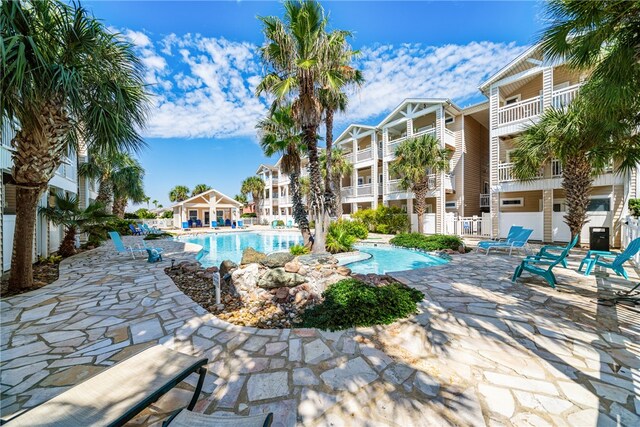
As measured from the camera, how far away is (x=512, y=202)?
52.5 ft

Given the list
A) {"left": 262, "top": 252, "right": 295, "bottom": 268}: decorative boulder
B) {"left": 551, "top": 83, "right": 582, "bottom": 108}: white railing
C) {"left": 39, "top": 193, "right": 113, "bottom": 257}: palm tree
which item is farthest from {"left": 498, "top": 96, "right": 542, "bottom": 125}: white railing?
{"left": 39, "top": 193, "right": 113, "bottom": 257}: palm tree

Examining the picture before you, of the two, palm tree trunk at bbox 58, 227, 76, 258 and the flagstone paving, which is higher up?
palm tree trunk at bbox 58, 227, 76, 258

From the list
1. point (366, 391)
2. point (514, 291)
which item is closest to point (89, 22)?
point (366, 391)

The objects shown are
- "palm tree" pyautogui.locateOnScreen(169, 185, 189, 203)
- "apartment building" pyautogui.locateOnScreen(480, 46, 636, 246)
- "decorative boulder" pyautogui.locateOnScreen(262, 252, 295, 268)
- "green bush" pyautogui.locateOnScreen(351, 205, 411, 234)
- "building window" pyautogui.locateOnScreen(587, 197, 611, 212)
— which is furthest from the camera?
"palm tree" pyautogui.locateOnScreen(169, 185, 189, 203)

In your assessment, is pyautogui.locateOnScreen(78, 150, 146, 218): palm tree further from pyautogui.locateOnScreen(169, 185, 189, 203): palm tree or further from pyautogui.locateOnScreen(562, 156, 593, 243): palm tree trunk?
pyautogui.locateOnScreen(562, 156, 593, 243): palm tree trunk

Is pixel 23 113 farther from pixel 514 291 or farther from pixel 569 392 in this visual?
pixel 514 291

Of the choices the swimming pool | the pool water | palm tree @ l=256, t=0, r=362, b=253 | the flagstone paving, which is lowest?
the swimming pool

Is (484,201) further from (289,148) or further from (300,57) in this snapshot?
(300,57)

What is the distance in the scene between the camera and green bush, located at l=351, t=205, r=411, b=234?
61.1 ft

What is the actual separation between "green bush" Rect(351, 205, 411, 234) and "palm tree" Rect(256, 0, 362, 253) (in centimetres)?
A: 1205

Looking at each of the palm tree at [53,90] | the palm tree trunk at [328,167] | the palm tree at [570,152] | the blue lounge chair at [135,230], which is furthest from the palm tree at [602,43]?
the blue lounge chair at [135,230]

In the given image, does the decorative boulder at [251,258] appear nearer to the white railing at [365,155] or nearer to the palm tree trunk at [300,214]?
the palm tree trunk at [300,214]

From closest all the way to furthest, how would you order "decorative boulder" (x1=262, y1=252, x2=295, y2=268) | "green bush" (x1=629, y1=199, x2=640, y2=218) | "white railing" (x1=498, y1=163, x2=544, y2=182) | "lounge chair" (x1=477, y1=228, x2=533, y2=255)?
"decorative boulder" (x1=262, y1=252, x2=295, y2=268), "lounge chair" (x1=477, y1=228, x2=533, y2=255), "green bush" (x1=629, y1=199, x2=640, y2=218), "white railing" (x1=498, y1=163, x2=544, y2=182)

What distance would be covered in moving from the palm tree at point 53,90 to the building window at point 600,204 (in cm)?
2001
